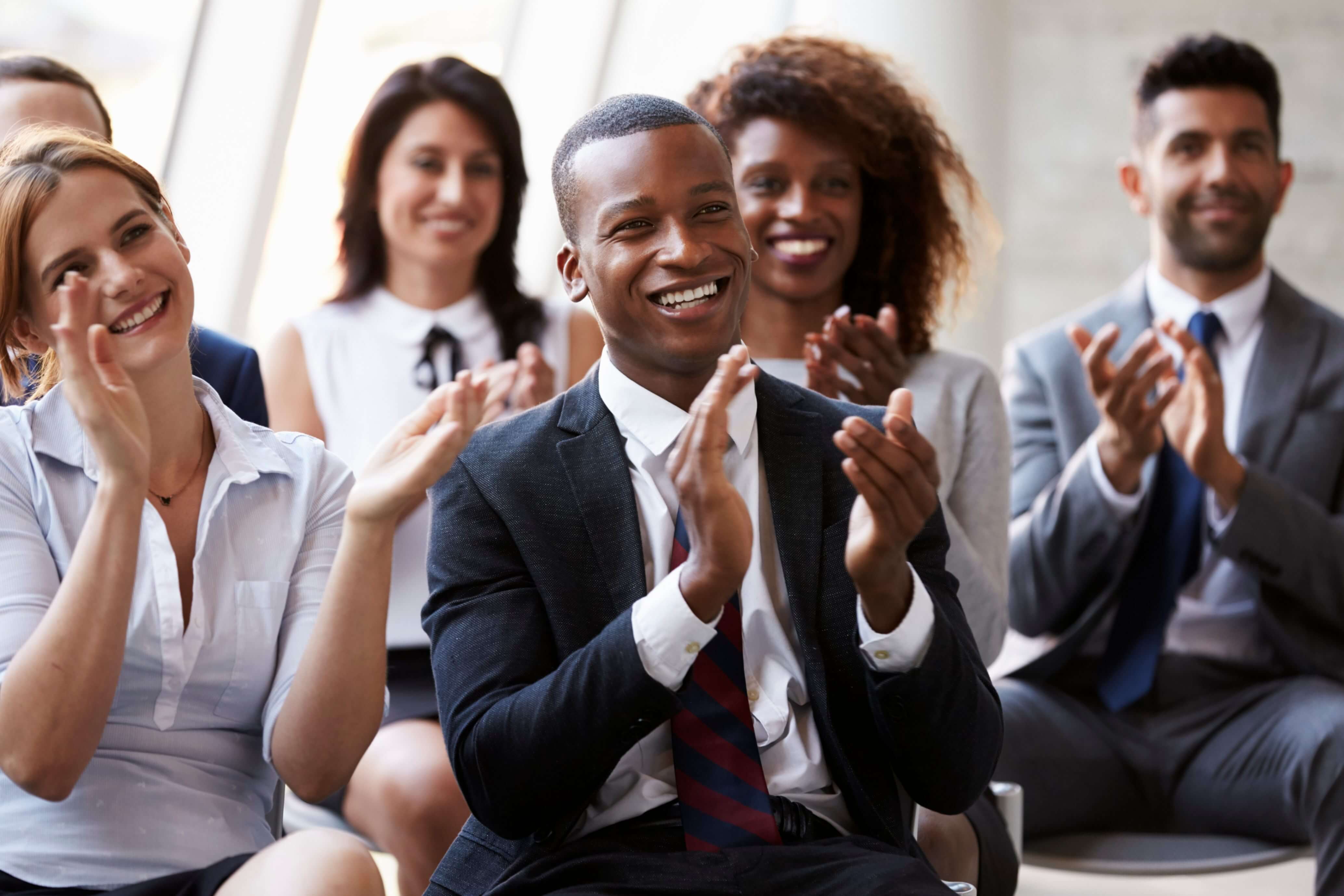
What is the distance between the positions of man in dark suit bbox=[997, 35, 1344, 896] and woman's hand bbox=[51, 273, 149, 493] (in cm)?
160

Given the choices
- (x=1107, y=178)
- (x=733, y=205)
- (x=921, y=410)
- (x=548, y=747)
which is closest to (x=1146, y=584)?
(x=921, y=410)

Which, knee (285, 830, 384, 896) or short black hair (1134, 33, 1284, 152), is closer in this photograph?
knee (285, 830, 384, 896)

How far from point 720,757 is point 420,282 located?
172 cm

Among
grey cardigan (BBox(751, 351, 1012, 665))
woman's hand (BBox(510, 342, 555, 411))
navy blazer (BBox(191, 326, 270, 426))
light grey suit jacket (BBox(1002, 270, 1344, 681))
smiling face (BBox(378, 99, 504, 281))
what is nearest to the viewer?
navy blazer (BBox(191, 326, 270, 426))

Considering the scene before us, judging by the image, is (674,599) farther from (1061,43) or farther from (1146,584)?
(1061,43)

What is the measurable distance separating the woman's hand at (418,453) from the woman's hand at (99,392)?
0.23 meters

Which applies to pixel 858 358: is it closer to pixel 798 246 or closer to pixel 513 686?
pixel 798 246

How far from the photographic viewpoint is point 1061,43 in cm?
669

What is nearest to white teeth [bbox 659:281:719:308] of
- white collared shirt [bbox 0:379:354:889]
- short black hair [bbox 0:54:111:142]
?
white collared shirt [bbox 0:379:354:889]

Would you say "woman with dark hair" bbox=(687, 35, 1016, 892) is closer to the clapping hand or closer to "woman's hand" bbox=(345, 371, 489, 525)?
the clapping hand

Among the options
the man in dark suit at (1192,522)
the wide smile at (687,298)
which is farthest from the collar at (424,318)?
the wide smile at (687,298)

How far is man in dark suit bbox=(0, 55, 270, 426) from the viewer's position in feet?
7.14

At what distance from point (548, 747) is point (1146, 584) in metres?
1.75

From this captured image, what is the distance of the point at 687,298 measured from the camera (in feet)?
5.57
